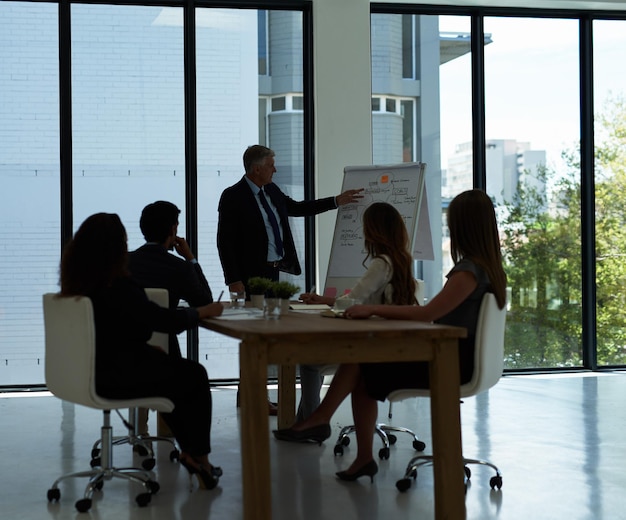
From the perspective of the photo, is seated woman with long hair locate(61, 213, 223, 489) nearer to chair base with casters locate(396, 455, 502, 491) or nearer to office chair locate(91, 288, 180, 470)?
office chair locate(91, 288, 180, 470)

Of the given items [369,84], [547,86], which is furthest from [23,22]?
[547,86]

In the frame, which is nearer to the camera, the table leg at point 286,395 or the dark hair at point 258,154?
the table leg at point 286,395

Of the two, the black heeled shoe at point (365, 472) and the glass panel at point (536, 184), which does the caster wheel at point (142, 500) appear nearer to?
the black heeled shoe at point (365, 472)

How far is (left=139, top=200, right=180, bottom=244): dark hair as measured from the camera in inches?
168

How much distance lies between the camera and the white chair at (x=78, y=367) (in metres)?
3.22

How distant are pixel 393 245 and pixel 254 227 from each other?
1.74 metres

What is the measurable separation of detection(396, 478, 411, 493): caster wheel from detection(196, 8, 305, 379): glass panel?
3559 millimetres

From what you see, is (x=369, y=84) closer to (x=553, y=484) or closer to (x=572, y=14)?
(x=572, y=14)

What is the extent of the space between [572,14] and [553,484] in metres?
5.15

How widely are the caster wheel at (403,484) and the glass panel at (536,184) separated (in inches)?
161

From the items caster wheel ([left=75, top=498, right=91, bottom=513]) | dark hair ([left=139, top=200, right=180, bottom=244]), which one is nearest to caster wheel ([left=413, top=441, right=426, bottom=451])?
dark hair ([left=139, top=200, right=180, bottom=244])

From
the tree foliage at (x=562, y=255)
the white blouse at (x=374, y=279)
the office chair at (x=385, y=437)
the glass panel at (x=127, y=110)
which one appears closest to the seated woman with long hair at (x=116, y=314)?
the white blouse at (x=374, y=279)

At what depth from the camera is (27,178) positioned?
6887 mm

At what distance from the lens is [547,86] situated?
7.70 metres
